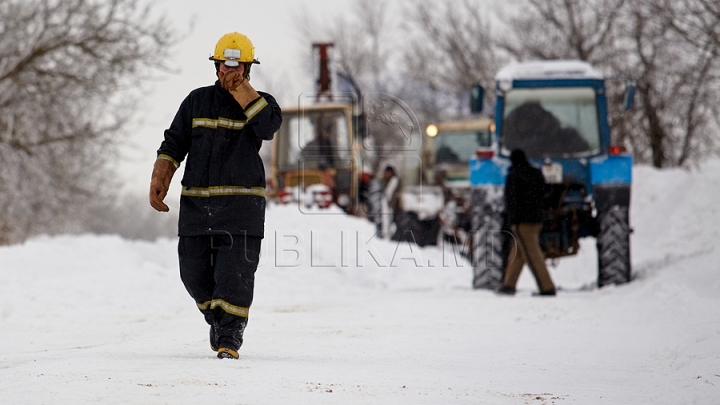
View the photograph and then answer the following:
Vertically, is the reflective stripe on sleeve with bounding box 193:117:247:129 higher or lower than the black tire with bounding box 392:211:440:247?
higher

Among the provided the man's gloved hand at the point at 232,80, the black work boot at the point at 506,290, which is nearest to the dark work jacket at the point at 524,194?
the black work boot at the point at 506,290

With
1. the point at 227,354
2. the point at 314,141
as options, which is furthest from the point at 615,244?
the point at 314,141

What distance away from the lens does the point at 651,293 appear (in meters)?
9.78

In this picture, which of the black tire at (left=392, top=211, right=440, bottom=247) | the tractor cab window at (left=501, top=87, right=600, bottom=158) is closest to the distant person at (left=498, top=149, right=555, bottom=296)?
the tractor cab window at (left=501, top=87, right=600, bottom=158)

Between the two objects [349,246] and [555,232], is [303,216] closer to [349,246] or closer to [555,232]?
[349,246]

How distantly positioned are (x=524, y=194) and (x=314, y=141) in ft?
27.1

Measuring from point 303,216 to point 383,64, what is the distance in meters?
35.5

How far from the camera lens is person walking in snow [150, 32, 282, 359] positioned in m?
5.57

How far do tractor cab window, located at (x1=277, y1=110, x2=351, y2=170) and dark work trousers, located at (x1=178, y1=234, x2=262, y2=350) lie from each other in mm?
12368

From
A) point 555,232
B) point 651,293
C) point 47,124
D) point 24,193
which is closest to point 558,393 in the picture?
point 651,293

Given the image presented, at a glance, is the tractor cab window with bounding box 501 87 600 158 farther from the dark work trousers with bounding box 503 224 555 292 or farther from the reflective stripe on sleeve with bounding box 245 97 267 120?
the reflective stripe on sleeve with bounding box 245 97 267 120

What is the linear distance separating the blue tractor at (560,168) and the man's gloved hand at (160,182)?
6680 millimetres

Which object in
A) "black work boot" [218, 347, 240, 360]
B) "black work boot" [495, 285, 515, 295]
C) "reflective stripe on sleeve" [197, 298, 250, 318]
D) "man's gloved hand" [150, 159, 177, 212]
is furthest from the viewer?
"black work boot" [495, 285, 515, 295]

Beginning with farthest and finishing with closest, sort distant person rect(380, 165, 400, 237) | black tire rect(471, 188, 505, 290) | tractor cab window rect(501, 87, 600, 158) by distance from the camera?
distant person rect(380, 165, 400, 237) → tractor cab window rect(501, 87, 600, 158) → black tire rect(471, 188, 505, 290)
